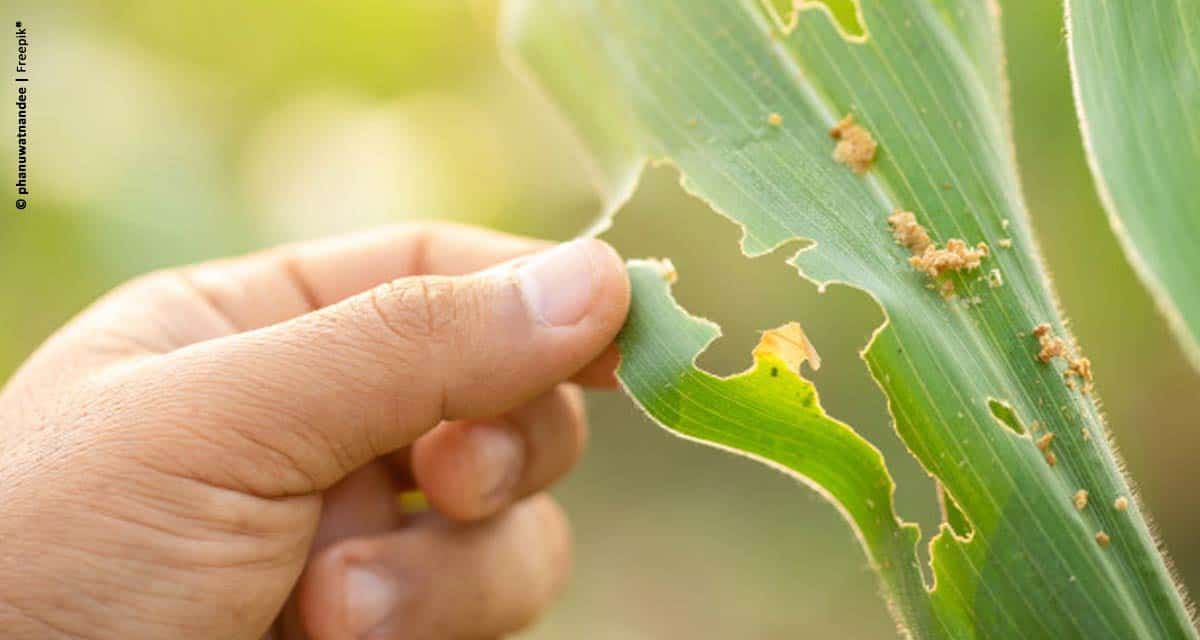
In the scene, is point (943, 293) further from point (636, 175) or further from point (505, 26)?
point (505, 26)

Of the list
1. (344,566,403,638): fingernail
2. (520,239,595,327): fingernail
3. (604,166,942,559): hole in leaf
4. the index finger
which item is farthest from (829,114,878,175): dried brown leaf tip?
(604,166,942,559): hole in leaf

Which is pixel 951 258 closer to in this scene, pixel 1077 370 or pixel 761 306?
pixel 1077 370

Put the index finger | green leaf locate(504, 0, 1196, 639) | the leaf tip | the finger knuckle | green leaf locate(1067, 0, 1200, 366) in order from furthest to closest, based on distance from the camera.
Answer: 1. the index finger
2. the finger knuckle
3. the leaf tip
4. green leaf locate(504, 0, 1196, 639)
5. green leaf locate(1067, 0, 1200, 366)

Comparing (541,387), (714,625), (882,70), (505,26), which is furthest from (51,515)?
(714,625)

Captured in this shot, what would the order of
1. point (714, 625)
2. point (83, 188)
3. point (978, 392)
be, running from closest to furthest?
point (978, 392), point (714, 625), point (83, 188)

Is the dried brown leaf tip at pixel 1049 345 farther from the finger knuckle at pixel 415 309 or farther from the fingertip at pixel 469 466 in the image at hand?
the fingertip at pixel 469 466

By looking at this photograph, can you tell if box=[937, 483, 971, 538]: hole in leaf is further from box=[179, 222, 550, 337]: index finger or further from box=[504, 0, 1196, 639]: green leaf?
box=[179, 222, 550, 337]: index finger
